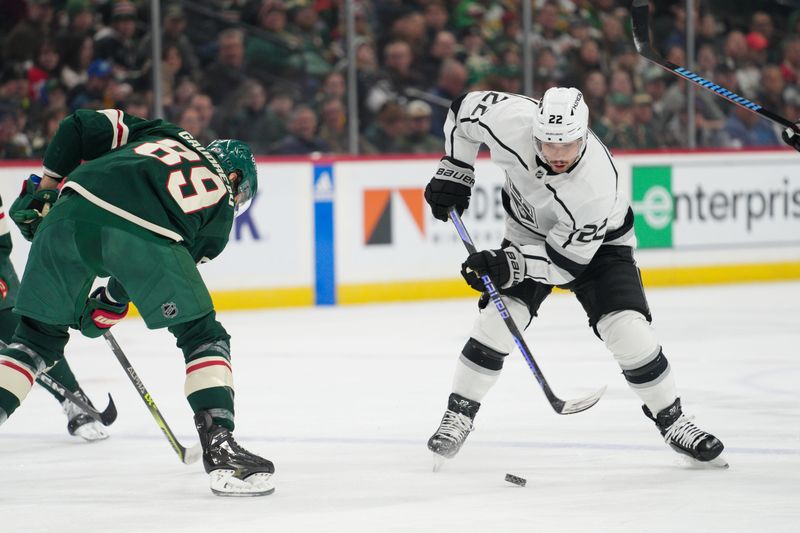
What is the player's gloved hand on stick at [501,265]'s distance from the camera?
11.6 ft

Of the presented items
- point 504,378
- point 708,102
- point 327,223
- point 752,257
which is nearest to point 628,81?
point 708,102

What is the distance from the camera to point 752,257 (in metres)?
9.27

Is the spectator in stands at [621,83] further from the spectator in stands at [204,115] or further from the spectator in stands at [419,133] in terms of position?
the spectator in stands at [204,115]

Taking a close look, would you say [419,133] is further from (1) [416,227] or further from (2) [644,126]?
(2) [644,126]

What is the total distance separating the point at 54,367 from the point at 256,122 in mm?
4379

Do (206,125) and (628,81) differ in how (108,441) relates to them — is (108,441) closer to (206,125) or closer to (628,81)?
(206,125)

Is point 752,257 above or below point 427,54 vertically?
below

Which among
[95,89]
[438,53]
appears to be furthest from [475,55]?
[95,89]

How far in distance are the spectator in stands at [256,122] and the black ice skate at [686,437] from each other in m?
5.02

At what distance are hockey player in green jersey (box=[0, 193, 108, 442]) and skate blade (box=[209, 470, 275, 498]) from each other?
1023 millimetres

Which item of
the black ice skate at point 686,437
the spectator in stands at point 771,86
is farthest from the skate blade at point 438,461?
the spectator in stands at point 771,86

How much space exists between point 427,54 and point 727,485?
6189 mm

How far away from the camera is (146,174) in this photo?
3.14 metres

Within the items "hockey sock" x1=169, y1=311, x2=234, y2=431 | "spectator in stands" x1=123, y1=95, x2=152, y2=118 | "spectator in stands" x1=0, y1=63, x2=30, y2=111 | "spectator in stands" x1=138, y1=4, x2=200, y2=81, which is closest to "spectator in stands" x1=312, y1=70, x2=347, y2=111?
"spectator in stands" x1=138, y1=4, x2=200, y2=81
